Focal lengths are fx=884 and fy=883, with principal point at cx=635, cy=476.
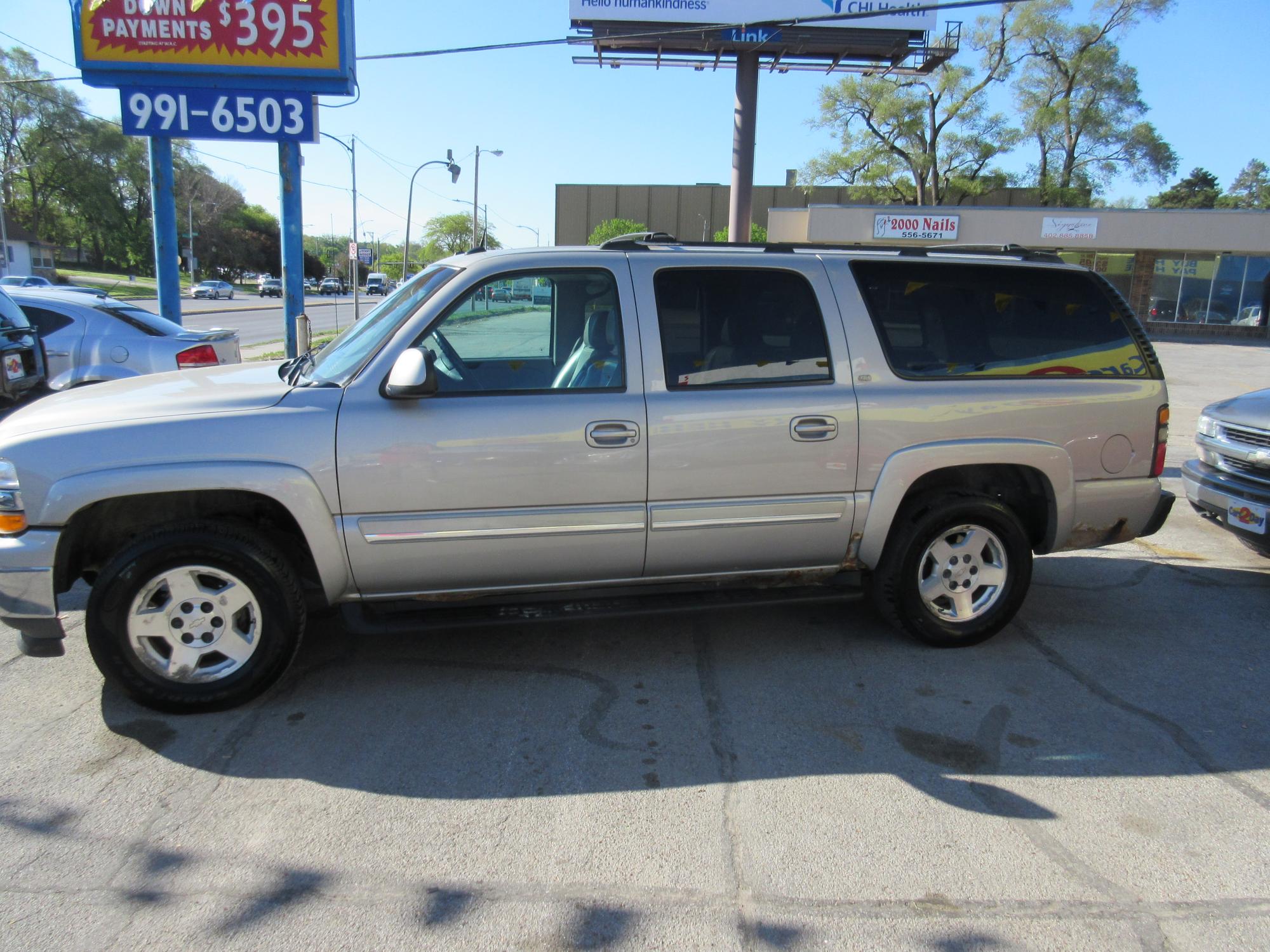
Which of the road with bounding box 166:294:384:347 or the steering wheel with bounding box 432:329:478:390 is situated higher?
the steering wheel with bounding box 432:329:478:390

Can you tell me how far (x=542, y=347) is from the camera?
4.27m

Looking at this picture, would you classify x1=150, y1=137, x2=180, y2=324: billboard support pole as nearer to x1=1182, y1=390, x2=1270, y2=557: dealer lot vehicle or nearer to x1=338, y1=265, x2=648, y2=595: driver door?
x1=338, y1=265, x2=648, y2=595: driver door

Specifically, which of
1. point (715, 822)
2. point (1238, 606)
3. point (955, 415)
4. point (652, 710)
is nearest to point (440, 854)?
point (715, 822)

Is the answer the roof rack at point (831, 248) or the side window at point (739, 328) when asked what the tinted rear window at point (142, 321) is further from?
the side window at point (739, 328)

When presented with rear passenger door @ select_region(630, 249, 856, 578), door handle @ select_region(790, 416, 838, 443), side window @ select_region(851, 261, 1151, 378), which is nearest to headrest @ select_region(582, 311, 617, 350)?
rear passenger door @ select_region(630, 249, 856, 578)

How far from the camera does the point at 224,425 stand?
3604 mm

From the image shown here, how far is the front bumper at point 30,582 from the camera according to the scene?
3.50 metres

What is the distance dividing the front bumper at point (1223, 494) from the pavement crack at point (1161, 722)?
5.74 ft

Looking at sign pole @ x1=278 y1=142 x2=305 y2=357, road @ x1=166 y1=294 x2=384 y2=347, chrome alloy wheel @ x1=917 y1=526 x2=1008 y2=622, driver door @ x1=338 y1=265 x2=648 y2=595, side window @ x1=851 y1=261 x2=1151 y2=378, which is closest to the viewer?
driver door @ x1=338 y1=265 x2=648 y2=595

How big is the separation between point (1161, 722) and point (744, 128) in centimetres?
2572

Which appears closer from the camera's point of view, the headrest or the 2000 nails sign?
the headrest

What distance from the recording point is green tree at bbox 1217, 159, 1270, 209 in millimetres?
90875

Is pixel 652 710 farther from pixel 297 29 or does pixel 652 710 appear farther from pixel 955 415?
pixel 297 29

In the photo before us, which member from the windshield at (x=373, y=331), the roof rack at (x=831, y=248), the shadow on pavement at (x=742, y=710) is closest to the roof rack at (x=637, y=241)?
the roof rack at (x=831, y=248)
